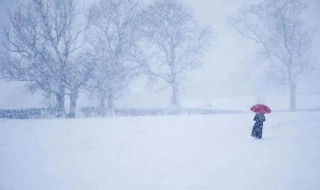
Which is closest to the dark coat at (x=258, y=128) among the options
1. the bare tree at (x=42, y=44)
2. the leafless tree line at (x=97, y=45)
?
the leafless tree line at (x=97, y=45)

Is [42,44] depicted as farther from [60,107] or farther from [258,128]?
[258,128]

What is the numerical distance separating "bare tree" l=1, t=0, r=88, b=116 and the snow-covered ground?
656 centimetres

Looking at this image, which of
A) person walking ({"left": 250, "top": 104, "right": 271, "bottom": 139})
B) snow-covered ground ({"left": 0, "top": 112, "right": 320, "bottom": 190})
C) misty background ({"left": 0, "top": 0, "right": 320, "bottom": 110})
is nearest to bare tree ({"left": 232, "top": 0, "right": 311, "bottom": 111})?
misty background ({"left": 0, "top": 0, "right": 320, "bottom": 110})

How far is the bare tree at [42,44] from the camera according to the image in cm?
2313

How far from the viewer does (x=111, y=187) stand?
8.33 m

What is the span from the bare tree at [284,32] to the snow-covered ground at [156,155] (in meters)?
13.4

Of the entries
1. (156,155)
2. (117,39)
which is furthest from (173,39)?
(156,155)

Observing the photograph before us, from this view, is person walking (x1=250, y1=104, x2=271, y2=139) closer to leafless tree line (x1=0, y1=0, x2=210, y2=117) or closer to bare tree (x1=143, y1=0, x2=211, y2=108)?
bare tree (x1=143, y1=0, x2=211, y2=108)

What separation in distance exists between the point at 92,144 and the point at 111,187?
18.0ft

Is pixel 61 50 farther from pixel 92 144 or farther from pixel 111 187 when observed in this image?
pixel 111 187

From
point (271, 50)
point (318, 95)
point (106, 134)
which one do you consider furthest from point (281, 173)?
point (318, 95)

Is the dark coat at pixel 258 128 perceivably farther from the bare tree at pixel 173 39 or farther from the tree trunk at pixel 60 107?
the tree trunk at pixel 60 107

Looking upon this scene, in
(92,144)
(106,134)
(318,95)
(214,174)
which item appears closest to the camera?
(214,174)

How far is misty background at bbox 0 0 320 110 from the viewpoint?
108 ft
